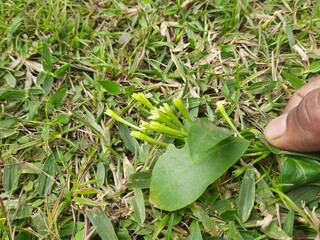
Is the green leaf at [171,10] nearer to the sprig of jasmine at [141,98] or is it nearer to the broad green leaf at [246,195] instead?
the sprig of jasmine at [141,98]

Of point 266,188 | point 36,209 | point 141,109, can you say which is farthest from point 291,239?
point 36,209

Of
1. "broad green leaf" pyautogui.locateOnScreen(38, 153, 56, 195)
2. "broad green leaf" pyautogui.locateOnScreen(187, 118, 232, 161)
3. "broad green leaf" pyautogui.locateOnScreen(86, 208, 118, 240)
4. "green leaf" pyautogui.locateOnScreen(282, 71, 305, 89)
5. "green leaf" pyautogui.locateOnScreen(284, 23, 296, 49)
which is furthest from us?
"green leaf" pyautogui.locateOnScreen(284, 23, 296, 49)

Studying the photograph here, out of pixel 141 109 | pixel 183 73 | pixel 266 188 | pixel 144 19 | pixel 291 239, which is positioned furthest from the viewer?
pixel 144 19

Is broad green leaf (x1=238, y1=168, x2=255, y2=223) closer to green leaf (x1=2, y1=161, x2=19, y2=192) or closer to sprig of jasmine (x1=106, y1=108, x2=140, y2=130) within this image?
sprig of jasmine (x1=106, y1=108, x2=140, y2=130)

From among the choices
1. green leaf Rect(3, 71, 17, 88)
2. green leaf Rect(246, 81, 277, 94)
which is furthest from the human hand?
green leaf Rect(3, 71, 17, 88)

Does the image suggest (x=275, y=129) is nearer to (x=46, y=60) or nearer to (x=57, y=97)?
(x=57, y=97)

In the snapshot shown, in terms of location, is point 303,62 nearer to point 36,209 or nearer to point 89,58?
point 89,58

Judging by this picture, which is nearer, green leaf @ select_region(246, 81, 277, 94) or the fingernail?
the fingernail
